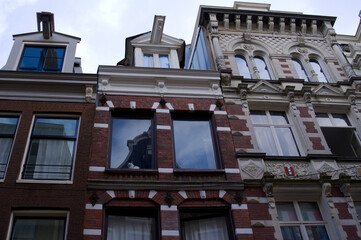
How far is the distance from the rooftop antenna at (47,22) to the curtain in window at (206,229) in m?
10.3

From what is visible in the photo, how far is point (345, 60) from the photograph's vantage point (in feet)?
54.5

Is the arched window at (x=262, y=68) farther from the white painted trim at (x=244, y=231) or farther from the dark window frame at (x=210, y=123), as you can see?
the white painted trim at (x=244, y=231)

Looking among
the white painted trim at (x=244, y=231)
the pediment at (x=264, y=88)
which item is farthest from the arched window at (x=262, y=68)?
the white painted trim at (x=244, y=231)

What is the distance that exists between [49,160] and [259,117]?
8.09m

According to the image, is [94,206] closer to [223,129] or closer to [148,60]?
[223,129]

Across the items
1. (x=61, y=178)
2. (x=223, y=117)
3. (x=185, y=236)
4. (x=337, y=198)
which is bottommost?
(x=185, y=236)

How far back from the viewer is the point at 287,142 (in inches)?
518

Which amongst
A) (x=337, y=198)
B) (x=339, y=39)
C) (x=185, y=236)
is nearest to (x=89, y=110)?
(x=185, y=236)

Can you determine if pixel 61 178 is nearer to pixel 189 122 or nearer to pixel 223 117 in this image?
pixel 189 122

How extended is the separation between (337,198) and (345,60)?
8232 mm

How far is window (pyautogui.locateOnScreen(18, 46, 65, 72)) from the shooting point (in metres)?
14.1

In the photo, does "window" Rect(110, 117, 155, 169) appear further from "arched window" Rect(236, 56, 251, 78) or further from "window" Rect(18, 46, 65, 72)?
"arched window" Rect(236, 56, 251, 78)

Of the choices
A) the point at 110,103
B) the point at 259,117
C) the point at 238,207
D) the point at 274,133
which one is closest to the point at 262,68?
the point at 259,117

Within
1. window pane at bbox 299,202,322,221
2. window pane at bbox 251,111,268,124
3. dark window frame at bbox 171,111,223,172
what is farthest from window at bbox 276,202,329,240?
window pane at bbox 251,111,268,124
